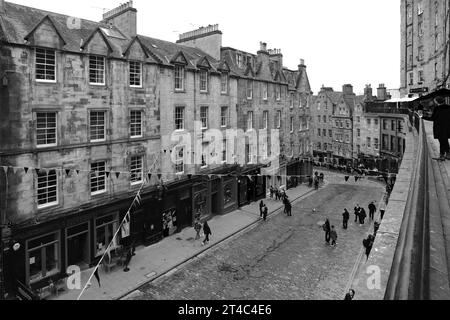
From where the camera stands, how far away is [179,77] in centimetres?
2556

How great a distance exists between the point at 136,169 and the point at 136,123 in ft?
9.85

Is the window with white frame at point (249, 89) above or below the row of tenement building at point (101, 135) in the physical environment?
above

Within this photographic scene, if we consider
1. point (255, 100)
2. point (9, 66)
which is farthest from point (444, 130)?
point (255, 100)

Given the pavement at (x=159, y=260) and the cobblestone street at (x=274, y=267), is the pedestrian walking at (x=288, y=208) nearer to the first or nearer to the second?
the cobblestone street at (x=274, y=267)

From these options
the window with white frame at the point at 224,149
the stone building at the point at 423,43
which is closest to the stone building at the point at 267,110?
the window with white frame at the point at 224,149

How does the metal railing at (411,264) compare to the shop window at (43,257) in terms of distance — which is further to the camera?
the shop window at (43,257)

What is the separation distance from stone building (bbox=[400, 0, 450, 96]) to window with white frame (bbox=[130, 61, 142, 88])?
22.2 m

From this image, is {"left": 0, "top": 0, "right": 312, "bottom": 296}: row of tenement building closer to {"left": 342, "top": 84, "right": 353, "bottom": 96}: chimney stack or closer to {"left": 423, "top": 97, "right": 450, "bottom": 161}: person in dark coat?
{"left": 423, "top": 97, "right": 450, "bottom": 161}: person in dark coat

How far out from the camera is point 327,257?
20797 millimetres

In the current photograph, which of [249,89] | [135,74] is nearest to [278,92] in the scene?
[249,89]

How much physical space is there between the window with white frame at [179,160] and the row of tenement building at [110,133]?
11cm

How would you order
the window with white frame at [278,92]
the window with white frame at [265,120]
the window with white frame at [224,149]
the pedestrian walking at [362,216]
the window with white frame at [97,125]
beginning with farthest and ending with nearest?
the window with white frame at [278,92]
the window with white frame at [265,120]
the window with white frame at [224,149]
the pedestrian walking at [362,216]
the window with white frame at [97,125]

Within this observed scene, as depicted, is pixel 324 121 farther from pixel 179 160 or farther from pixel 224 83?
pixel 179 160

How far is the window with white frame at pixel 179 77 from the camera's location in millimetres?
25266
